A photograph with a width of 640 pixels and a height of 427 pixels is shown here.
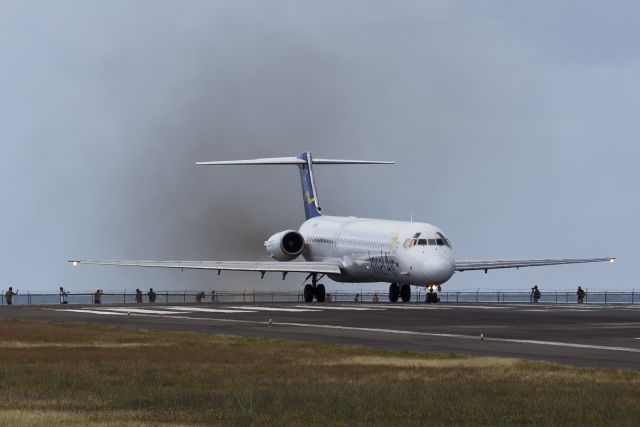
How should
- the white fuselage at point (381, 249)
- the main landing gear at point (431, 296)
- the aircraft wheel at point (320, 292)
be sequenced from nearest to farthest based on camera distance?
the white fuselage at point (381, 249) < the main landing gear at point (431, 296) < the aircraft wheel at point (320, 292)

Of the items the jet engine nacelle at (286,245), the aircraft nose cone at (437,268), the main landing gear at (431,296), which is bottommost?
the main landing gear at (431,296)

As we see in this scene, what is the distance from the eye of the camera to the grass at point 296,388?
58.3 ft

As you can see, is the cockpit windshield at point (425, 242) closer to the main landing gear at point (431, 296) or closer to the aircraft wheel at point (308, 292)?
the main landing gear at point (431, 296)

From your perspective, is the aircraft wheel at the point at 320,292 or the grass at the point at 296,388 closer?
the grass at the point at 296,388

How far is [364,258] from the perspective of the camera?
73625mm

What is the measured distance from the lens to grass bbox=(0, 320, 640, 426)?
700 inches

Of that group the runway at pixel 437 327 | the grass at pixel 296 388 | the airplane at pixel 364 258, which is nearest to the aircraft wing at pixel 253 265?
the airplane at pixel 364 258

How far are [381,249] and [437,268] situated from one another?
19.3ft

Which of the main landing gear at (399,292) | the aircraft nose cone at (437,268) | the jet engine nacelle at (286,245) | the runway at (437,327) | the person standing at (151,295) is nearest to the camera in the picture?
the runway at (437,327)

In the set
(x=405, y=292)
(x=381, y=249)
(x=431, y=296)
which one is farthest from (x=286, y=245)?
(x=431, y=296)

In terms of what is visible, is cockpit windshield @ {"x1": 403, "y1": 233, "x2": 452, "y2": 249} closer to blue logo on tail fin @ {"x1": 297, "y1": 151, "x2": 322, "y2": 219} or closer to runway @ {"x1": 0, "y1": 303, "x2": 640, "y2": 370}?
runway @ {"x1": 0, "y1": 303, "x2": 640, "y2": 370}

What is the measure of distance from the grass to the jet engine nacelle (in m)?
49.0

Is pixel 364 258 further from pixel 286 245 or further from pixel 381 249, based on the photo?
pixel 286 245

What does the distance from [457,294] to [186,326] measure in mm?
47469
